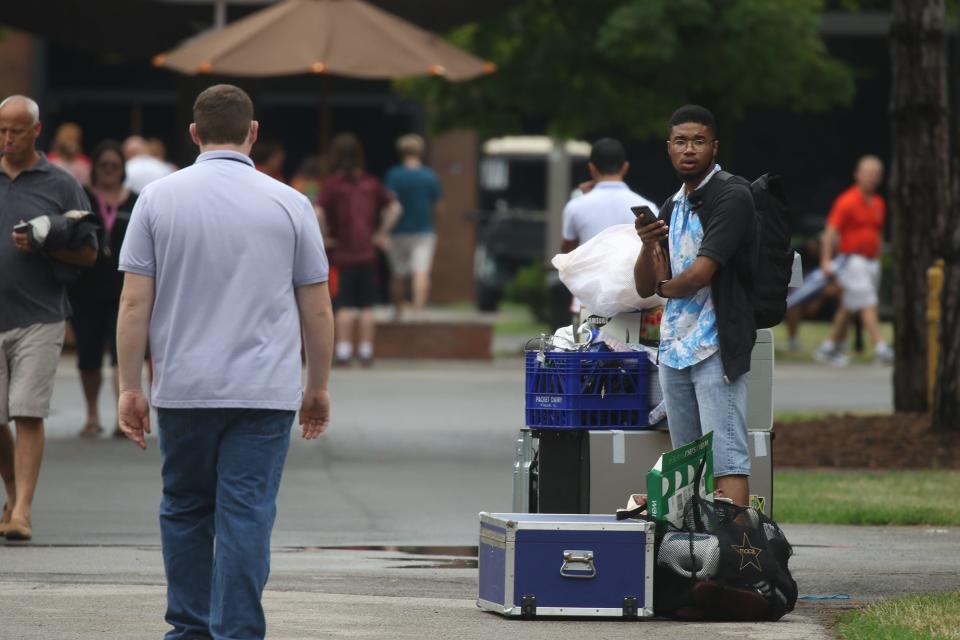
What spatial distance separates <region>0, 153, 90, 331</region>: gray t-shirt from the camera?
9.58 m

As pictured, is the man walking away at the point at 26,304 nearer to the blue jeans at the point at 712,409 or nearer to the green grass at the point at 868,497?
the blue jeans at the point at 712,409

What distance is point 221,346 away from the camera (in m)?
6.15

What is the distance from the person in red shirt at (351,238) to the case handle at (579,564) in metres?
11.8

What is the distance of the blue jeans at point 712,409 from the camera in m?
7.98

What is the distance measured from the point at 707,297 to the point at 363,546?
2.59 metres

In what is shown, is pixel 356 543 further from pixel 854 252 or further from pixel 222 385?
pixel 854 252

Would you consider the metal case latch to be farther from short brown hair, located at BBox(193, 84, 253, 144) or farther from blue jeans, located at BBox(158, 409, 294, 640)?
short brown hair, located at BBox(193, 84, 253, 144)

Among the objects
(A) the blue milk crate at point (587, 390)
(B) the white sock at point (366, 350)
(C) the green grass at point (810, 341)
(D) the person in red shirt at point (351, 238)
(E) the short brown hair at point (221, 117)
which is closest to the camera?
(E) the short brown hair at point (221, 117)

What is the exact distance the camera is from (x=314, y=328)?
632 cm

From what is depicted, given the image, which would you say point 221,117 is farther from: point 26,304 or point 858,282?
point 858,282

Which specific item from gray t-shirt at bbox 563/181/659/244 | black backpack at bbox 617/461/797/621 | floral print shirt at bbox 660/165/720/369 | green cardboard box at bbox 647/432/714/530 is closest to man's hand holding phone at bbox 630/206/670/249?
floral print shirt at bbox 660/165/720/369

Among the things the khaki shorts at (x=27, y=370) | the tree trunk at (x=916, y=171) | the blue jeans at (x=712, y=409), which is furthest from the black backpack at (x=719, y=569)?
the tree trunk at (x=916, y=171)

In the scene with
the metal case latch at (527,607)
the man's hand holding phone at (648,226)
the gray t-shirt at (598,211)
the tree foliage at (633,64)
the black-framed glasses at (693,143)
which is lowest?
the metal case latch at (527,607)

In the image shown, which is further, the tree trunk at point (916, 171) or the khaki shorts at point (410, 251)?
the khaki shorts at point (410, 251)
